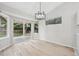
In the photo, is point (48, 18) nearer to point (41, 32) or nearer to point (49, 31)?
point (49, 31)

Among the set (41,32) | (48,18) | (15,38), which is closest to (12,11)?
(15,38)

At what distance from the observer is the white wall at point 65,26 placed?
4.93 metres

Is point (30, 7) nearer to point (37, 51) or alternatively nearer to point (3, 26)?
point (3, 26)

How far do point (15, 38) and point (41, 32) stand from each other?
2883 millimetres

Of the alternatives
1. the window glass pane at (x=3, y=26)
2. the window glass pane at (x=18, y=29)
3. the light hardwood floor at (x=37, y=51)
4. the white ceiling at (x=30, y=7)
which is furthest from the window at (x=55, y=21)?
the window glass pane at (x=3, y=26)

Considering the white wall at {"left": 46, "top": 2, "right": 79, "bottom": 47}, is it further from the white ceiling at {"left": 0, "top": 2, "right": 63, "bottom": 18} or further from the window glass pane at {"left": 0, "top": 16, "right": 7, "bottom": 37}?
the window glass pane at {"left": 0, "top": 16, "right": 7, "bottom": 37}

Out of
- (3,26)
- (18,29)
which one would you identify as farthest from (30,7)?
(3,26)

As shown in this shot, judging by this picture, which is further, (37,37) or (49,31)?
(37,37)

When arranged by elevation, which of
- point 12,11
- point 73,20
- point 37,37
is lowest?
point 37,37

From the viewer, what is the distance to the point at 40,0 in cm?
442

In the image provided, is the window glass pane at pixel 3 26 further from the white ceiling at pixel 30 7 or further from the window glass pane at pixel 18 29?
the white ceiling at pixel 30 7

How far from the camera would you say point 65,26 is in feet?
18.1

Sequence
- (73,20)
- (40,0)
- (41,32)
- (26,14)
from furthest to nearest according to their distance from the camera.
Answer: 1. (41,32)
2. (26,14)
3. (73,20)
4. (40,0)

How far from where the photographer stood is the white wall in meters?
4.93
